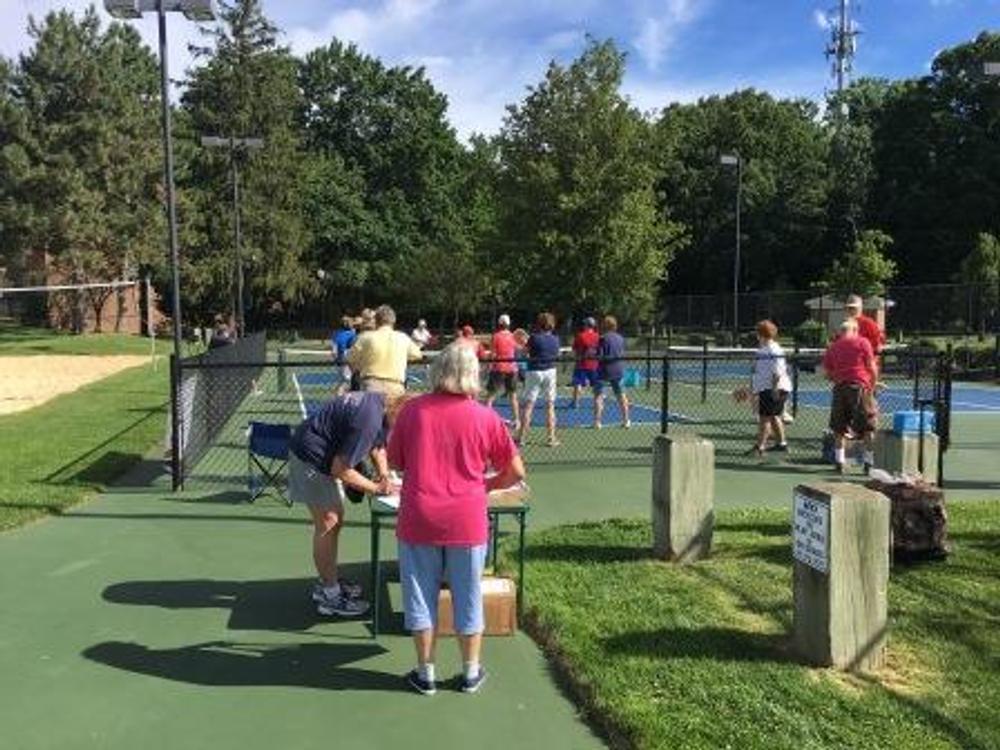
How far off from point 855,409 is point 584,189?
3221cm

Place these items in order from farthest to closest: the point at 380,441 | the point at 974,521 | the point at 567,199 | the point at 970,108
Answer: the point at 970,108, the point at 567,199, the point at 974,521, the point at 380,441

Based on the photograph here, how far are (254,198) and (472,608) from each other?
59.8 m

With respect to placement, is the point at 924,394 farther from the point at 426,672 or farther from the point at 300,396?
the point at 426,672

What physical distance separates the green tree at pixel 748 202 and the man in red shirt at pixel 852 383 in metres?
55.0

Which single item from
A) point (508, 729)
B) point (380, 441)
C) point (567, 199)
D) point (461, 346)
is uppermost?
point (567, 199)

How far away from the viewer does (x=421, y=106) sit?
3022 inches

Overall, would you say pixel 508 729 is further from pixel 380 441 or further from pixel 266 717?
pixel 380 441

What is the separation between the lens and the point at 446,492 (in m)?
5.42

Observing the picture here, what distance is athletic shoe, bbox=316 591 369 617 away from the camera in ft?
22.9

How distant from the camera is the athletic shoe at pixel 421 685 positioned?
5.63 metres

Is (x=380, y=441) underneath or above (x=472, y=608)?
above

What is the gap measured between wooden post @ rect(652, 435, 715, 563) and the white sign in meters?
2.00

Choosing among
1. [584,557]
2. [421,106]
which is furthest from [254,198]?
[584,557]

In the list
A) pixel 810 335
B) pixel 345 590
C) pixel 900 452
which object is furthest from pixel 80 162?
pixel 345 590
